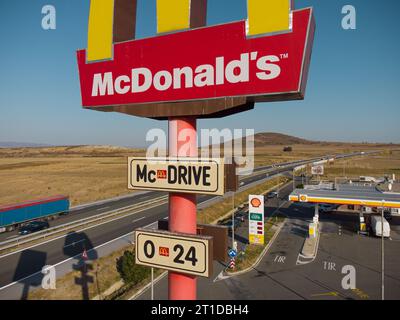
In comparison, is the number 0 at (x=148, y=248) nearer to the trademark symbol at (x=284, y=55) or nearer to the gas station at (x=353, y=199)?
the trademark symbol at (x=284, y=55)

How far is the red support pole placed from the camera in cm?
1071

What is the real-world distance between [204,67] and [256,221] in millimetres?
34129

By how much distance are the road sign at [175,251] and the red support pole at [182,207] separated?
23.2 inches

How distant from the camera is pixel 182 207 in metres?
10.8

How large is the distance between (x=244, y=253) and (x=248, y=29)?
1320 inches

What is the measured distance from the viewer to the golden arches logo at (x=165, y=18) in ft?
29.0

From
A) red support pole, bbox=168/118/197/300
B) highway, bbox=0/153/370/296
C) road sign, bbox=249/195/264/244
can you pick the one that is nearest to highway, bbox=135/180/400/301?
road sign, bbox=249/195/264/244

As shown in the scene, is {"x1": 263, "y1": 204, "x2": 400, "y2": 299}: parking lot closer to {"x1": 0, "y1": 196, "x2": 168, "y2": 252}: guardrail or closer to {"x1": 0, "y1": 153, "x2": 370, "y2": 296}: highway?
{"x1": 0, "y1": 153, "x2": 370, "y2": 296}: highway

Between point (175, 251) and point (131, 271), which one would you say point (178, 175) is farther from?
point (131, 271)

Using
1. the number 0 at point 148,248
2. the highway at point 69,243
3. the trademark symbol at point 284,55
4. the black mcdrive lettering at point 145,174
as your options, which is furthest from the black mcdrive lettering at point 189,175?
the highway at point 69,243

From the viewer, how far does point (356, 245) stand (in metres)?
42.5

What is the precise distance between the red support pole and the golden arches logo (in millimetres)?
3425
